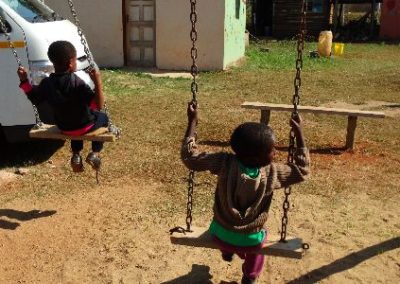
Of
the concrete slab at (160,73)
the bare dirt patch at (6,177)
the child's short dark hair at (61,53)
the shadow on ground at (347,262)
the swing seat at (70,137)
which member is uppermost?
the child's short dark hair at (61,53)

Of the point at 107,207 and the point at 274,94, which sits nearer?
the point at 107,207

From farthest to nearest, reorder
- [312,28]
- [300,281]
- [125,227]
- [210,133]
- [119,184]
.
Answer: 1. [312,28]
2. [210,133]
3. [119,184]
4. [125,227]
5. [300,281]

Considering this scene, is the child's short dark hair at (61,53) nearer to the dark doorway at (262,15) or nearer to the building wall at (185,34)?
the building wall at (185,34)

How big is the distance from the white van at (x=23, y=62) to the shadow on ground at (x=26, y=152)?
0.52 metres

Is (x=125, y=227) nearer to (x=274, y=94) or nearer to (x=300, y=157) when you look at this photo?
(x=300, y=157)

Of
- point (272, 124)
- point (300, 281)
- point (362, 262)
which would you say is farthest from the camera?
point (272, 124)

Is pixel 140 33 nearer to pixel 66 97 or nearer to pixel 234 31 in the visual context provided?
pixel 234 31

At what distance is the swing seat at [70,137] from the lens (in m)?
4.48

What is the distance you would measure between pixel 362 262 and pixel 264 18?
24465 mm

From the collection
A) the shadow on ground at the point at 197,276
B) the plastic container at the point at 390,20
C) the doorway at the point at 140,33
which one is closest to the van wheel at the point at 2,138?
the shadow on ground at the point at 197,276

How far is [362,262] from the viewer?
4160mm

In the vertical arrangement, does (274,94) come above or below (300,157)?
below

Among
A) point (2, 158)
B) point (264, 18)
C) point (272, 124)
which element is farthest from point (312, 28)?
point (2, 158)

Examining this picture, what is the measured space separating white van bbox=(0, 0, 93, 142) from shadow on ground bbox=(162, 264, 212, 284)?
2599 mm
